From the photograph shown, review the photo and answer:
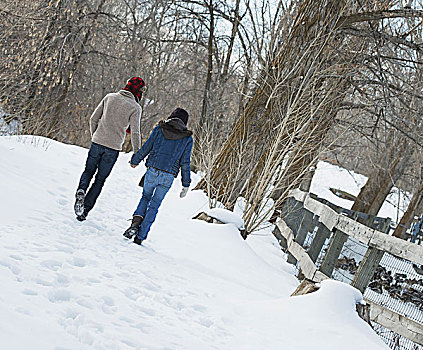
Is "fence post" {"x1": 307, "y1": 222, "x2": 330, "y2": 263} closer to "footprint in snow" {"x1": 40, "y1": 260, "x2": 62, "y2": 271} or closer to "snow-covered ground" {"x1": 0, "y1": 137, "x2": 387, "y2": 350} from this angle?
"snow-covered ground" {"x1": 0, "y1": 137, "x2": 387, "y2": 350}

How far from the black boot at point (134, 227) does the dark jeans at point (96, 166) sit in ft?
1.94

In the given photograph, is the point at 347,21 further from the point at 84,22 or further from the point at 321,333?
the point at 84,22

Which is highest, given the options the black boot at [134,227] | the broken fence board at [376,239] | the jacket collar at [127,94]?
the jacket collar at [127,94]

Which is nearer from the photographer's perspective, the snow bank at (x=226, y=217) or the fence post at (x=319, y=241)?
the fence post at (x=319, y=241)

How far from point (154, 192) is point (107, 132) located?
2.89 feet

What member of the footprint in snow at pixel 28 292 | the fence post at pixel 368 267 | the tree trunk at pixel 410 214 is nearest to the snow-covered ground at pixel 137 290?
the footprint in snow at pixel 28 292

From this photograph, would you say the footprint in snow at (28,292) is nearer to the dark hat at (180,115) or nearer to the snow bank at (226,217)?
the dark hat at (180,115)

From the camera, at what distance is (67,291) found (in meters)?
2.71

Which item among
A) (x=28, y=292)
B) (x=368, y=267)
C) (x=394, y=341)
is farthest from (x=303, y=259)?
(x=28, y=292)

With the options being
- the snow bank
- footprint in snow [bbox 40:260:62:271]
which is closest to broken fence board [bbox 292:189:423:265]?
the snow bank

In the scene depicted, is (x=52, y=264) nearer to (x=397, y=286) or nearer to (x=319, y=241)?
(x=319, y=241)

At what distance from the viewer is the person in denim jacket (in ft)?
15.5

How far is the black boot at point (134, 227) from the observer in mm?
4727

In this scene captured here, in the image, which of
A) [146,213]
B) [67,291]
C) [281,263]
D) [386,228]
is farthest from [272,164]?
[386,228]
